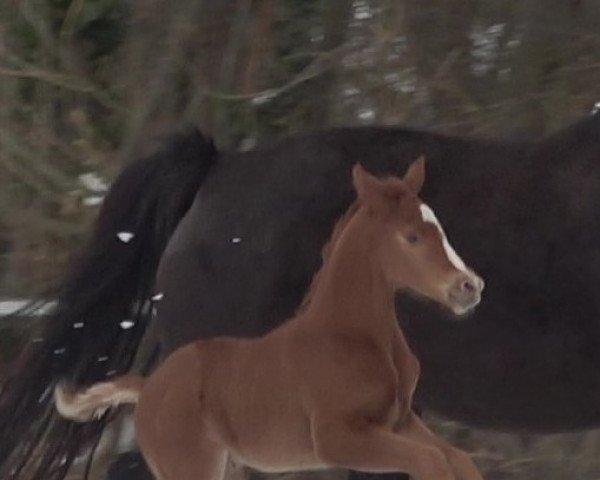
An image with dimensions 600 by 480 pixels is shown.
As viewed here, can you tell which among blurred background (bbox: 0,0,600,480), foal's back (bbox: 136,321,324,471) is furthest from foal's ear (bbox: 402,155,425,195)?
blurred background (bbox: 0,0,600,480)

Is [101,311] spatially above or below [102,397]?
below

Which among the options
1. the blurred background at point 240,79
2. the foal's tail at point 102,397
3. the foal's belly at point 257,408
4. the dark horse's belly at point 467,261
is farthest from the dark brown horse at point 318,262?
the blurred background at point 240,79

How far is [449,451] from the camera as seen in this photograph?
899mm

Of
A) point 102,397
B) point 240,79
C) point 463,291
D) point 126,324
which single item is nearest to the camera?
point 463,291

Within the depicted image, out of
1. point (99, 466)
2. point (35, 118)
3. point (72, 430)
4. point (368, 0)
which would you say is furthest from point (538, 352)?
point (35, 118)

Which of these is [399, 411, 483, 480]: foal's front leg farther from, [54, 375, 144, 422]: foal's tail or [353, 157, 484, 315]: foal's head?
[54, 375, 144, 422]: foal's tail

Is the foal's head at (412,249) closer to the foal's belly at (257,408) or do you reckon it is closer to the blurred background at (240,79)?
the foal's belly at (257,408)

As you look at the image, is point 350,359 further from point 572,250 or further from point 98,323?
point 572,250

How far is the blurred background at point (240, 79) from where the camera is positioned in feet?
8.06

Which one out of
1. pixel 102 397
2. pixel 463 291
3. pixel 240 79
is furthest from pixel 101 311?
pixel 240 79

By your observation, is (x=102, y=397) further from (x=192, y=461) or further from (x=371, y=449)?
(x=371, y=449)

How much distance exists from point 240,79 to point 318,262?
125 cm

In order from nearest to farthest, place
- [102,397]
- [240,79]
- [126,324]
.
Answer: [102,397] → [126,324] → [240,79]

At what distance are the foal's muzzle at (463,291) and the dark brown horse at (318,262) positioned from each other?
18.9 inches
